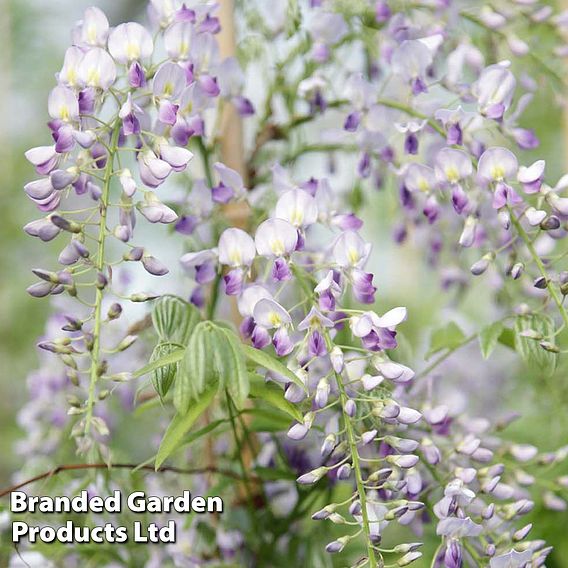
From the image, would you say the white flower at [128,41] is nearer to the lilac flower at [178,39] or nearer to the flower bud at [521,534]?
the lilac flower at [178,39]

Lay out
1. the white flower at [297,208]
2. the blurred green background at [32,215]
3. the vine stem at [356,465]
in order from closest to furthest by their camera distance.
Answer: the vine stem at [356,465], the white flower at [297,208], the blurred green background at [32,215]

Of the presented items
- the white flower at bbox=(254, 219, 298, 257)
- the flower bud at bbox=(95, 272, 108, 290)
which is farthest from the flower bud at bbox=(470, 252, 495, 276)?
the flower bud at bbox=(95, 272, 108, 290)

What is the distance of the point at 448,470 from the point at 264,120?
397 millimetres

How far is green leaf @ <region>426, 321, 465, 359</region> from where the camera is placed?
772 mm

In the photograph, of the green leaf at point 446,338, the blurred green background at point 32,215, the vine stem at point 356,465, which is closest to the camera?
the vine stem at point 356,465

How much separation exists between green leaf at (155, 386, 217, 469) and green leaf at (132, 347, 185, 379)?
3cm

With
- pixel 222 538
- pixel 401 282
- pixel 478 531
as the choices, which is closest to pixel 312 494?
pixel 222 538

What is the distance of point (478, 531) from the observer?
611 mm

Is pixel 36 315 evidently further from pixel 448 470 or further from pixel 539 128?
pixel 448 470

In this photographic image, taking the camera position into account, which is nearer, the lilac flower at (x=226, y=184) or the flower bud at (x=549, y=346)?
the flower bud at (x=549, y=346)

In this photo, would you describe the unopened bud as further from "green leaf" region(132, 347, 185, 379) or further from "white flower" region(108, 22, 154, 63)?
"white flower" region(108, 22, 154, 63)

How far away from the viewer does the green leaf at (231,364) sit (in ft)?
1.82

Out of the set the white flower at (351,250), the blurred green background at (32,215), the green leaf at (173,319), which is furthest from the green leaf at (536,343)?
the blurred green background at (32,215)

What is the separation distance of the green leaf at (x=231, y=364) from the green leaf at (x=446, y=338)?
0.25 m
